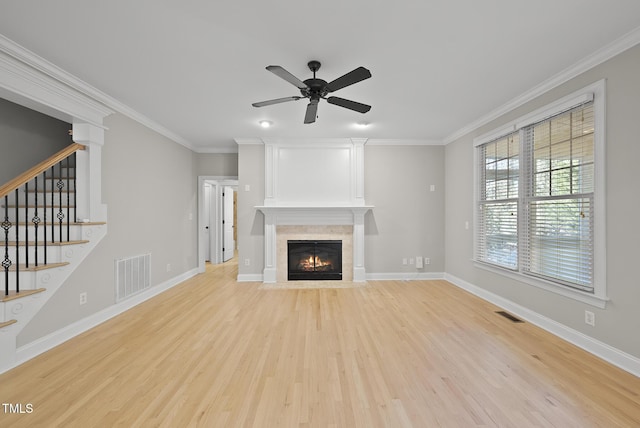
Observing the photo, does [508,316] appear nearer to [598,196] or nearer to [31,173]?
[598,196]

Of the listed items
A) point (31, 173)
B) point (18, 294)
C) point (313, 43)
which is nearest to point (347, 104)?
point (313, 43)

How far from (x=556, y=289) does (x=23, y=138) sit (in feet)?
20.0

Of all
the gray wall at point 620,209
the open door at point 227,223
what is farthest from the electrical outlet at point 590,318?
the open door at point 227,223

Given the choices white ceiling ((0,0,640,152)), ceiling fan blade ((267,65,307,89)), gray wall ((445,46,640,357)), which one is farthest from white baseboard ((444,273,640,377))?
ceiling fan blade ((267,65,307,89))

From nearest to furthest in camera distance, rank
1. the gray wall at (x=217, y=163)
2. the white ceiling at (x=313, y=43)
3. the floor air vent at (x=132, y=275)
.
→ the white ceiling at (x=313, y=43), the floor air vent at (x=132, y=275), the gray wall at (x=217, y=163)

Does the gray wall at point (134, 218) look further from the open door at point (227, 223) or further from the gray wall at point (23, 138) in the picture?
the open door at point (227, 223)

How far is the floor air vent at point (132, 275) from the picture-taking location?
11.2ft

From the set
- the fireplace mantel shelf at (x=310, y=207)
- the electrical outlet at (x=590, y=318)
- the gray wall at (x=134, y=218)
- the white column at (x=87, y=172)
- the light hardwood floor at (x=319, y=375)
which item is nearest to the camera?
the light hardwood floor at (x=319, y=375)

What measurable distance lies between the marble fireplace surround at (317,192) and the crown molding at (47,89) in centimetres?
241

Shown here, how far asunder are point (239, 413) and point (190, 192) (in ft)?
14.6

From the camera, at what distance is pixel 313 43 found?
2207 mm

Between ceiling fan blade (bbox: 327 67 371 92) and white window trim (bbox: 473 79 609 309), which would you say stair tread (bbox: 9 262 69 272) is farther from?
white window trim (bbox: 473 79 609 309)

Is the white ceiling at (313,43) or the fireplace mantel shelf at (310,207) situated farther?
the fireplace mantel shelf at (310,207)

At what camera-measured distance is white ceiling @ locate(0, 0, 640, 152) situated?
1.84m
